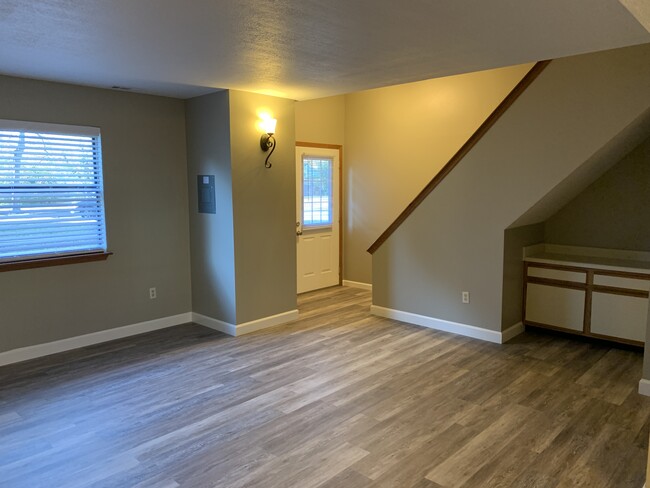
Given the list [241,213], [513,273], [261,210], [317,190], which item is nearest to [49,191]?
[241,213]

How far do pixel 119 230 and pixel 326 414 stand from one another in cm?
282

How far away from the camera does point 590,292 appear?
4.40 m

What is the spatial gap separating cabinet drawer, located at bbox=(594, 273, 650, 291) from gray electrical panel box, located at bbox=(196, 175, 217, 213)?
370 cm

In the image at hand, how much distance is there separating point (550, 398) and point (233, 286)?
294 centimetres

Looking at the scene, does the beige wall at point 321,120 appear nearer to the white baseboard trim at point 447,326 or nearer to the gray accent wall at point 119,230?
the gray accent wall at point 119,230

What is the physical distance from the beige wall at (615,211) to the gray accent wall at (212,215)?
3504mm

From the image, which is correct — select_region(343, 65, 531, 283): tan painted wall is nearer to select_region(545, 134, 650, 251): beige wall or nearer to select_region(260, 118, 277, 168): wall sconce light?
select_region(545, 134, 650, 251): beige wall

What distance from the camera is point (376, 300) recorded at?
5508 mm

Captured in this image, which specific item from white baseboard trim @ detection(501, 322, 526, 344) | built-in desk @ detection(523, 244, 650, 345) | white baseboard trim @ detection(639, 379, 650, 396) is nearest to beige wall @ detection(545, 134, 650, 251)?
built-in desk @ detection(523, 244, 650, 345)

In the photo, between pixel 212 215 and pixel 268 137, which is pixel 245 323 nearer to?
pixel 212 215

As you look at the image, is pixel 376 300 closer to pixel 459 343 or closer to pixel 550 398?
pixel 459 343

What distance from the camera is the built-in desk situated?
4.17m

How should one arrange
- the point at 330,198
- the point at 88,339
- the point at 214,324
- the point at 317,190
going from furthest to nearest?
the point at 330,198 < the point at 317,190 < the point at 214,324 < the point at 88,339

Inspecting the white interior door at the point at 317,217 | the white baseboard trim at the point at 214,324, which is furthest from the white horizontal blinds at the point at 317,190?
the white baseboard trim at the point at 214,324
